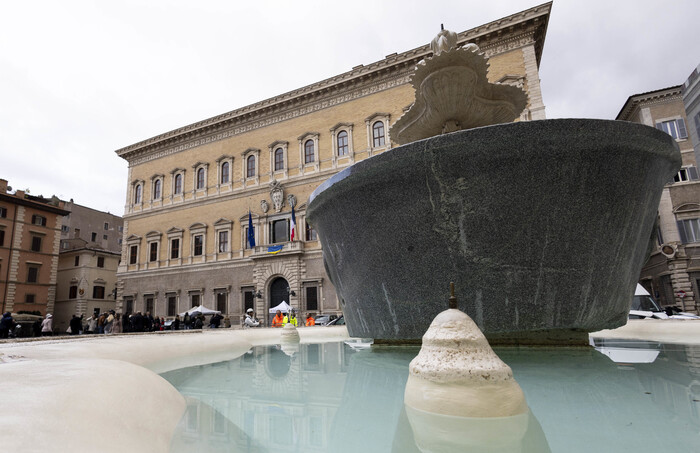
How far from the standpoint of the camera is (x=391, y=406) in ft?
5.66

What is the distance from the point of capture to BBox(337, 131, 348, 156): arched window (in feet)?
77.4

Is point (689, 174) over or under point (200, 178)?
under

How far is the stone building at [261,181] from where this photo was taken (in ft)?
71.4

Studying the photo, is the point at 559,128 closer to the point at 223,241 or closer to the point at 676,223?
the point at 223,241

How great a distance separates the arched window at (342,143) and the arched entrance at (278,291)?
8549 mm

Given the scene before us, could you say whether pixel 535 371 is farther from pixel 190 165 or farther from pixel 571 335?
pixel 190 165

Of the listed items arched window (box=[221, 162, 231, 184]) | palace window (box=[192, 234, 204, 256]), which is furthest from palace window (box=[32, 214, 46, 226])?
arched window (box=[221, 162, 231, 184])

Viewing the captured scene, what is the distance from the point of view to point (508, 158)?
251 centimetres

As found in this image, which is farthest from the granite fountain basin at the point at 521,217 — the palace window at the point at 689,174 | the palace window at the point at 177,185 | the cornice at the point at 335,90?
the palace window at the point at 177,185

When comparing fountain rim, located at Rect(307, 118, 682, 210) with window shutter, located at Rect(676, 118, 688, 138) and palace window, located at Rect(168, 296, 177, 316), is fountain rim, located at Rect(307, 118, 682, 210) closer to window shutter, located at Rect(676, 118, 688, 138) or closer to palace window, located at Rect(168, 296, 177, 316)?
palace window, located at Rect(168, 296, 177, 316)

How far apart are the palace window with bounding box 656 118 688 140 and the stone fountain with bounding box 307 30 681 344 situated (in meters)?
28.9

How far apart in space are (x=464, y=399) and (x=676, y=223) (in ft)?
95.5

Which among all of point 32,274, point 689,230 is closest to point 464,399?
point 689,230

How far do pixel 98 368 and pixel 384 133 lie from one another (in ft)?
71.9
